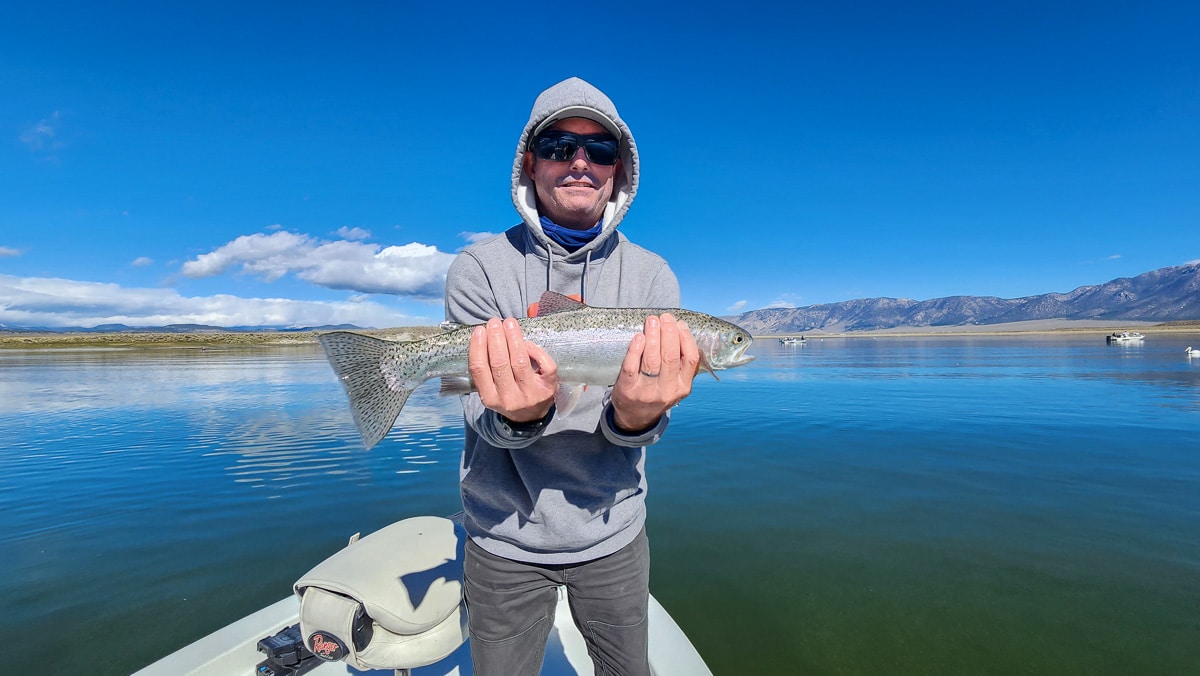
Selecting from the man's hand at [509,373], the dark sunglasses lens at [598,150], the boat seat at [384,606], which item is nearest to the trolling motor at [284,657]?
the boat seat at [384,606]

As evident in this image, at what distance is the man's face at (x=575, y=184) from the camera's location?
3645 mm

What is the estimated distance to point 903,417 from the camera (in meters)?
21.7

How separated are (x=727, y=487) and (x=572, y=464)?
11049 millimetres

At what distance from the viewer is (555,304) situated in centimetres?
355

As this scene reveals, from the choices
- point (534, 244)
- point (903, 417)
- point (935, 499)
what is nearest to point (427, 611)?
point (534, 244)

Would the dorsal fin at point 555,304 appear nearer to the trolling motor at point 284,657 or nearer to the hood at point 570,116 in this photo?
the hood at point 570,116

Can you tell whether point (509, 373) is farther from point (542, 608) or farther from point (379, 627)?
point (379, 627)

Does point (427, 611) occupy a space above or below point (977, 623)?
above

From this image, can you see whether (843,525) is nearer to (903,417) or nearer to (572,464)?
(572,464)

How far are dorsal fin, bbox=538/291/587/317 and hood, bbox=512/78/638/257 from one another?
0.41 meters

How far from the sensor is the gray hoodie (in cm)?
312

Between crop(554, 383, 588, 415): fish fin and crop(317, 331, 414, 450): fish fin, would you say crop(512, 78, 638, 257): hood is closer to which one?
crop(554, 383, 588, 415): fish fin

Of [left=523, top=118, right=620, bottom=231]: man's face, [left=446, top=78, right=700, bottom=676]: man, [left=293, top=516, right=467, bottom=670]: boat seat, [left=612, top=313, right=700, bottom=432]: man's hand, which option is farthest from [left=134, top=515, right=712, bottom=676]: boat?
[left=523, top=118, right=620, bottom=231]: man's face

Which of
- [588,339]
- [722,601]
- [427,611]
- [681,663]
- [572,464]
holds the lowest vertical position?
[722,601]
